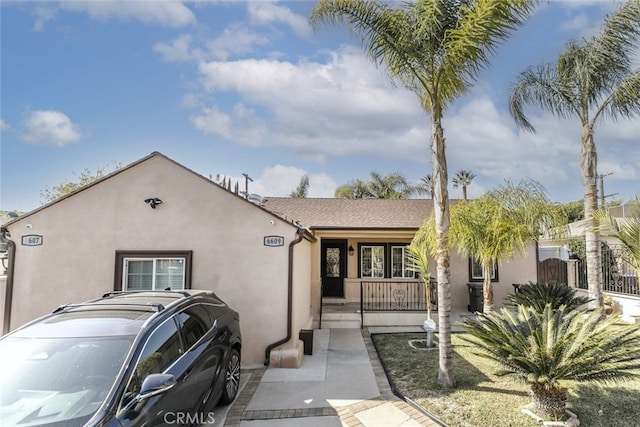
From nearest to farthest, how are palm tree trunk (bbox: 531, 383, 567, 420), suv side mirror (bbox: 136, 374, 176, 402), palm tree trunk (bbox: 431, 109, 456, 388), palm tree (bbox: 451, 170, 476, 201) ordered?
suv side mirror (bbox: 136, 374, 176, 402)
palm tree trunk (bbox: 531, 383, 567, 420)
palm tree trunk (bbox: 431, 109, 456, 388)
palm tree (bbox: 451, 170, 476, 201)

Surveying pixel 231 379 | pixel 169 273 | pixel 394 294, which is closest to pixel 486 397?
pixel 231 379

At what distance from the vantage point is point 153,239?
26.5 feet

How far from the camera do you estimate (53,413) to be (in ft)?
9.36

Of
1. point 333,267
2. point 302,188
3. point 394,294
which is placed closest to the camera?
point 394,294

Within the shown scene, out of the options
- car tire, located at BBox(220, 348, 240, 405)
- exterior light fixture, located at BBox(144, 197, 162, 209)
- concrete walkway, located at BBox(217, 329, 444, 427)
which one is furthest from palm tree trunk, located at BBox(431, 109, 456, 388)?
exterior light fixture, located at BBox(144, 197, 162, 209)

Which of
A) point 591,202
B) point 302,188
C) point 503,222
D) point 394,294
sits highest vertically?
point 302,188

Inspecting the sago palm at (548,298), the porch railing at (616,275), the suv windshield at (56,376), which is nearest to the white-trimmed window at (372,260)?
the sago palm at (548,298)

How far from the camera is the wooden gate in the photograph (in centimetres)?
1562

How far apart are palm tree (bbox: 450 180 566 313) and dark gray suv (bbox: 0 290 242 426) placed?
7907mm

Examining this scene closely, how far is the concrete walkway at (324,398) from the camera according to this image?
5.10 m

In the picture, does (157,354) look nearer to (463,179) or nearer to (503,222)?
(503,222)

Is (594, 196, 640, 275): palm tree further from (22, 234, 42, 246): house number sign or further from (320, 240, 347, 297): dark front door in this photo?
(22, 234, 42, 246): house number sign

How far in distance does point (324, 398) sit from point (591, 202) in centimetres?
972

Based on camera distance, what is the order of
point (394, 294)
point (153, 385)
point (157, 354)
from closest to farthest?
point (153, 385) < point (157, 354) < point (394, 294)
